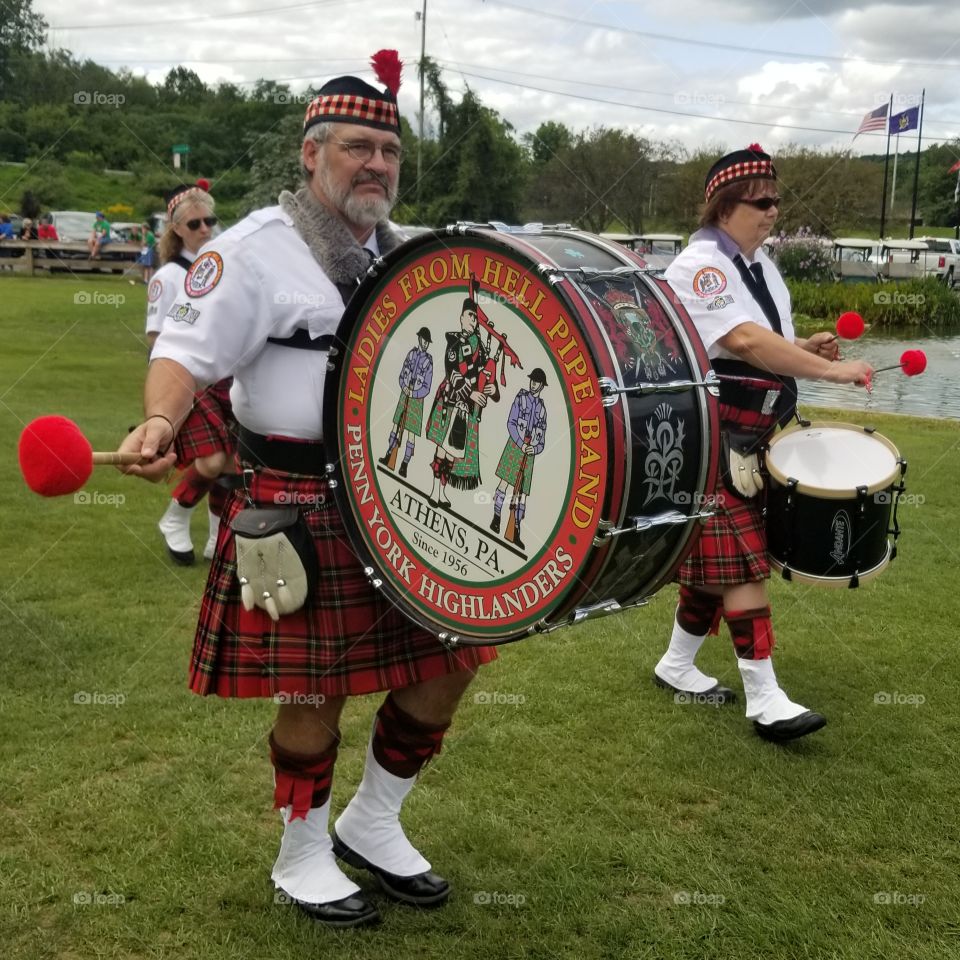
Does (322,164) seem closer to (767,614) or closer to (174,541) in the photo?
(767,614)

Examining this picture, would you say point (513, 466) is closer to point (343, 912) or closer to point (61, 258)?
point (343, 912)

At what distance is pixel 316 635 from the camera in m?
2.41

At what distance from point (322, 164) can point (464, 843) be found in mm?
1742

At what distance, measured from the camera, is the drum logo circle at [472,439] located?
76.8 inches

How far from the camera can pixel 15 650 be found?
4.00 m

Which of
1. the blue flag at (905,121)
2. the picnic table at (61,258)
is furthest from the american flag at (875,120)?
the picnic table at (61,258)

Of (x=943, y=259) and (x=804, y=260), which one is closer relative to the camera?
(x=804, y=260)

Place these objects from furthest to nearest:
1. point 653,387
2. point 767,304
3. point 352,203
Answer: point 767,304, point 352,203, point 653,387

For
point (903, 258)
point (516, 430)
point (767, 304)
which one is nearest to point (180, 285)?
point (767, 304)

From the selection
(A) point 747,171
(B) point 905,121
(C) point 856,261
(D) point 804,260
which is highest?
(B) point 905,121

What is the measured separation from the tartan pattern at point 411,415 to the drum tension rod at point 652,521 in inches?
20.7

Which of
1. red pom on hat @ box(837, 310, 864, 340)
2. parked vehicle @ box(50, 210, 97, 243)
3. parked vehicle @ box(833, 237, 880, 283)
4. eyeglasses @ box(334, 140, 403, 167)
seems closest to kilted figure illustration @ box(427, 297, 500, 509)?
eyeglasses @ box(334, 140, 403, 167)

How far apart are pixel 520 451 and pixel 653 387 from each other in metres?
0.28

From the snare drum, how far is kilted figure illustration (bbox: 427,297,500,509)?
1593 millimetres
